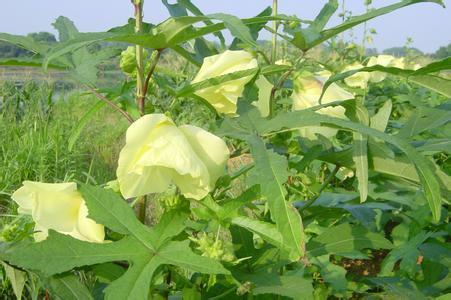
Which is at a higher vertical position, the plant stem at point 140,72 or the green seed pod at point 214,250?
the plant stem at point 140,72

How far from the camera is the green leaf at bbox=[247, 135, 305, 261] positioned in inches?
22.0

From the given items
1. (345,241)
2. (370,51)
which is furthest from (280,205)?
(370,51)

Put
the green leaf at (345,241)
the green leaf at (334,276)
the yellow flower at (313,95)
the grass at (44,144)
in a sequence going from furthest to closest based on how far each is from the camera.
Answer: the grass at (44,144) → the green leaf at (334,276) → the green leaf at (345,241) → the yellow flower at (313,95)

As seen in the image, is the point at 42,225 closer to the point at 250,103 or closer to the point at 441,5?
the point at 250,103

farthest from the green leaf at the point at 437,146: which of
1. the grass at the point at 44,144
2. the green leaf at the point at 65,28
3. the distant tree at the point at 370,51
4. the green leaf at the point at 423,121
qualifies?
the distant tree at the point at 370,51

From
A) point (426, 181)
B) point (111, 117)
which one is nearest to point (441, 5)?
point (426, 181)

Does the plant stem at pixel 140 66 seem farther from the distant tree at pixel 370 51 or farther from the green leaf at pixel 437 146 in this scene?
the distant tree at pixel 370 51

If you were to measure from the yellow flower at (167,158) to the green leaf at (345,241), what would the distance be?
36cm

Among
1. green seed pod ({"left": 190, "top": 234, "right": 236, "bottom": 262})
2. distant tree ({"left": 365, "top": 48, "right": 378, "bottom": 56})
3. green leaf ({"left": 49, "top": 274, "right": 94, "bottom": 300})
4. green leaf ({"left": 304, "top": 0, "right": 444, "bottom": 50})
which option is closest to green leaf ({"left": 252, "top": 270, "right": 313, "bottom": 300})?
green seed pod ({"left": 190, "top": 234, "right": 236, "bottom": 262})

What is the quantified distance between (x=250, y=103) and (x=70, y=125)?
13.8 feet

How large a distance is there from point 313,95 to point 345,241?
0.85ft

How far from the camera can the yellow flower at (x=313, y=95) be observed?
80cm

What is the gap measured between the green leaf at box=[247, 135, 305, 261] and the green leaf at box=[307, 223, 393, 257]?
0.37m

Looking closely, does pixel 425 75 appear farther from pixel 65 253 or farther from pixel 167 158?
pixel 65 253
